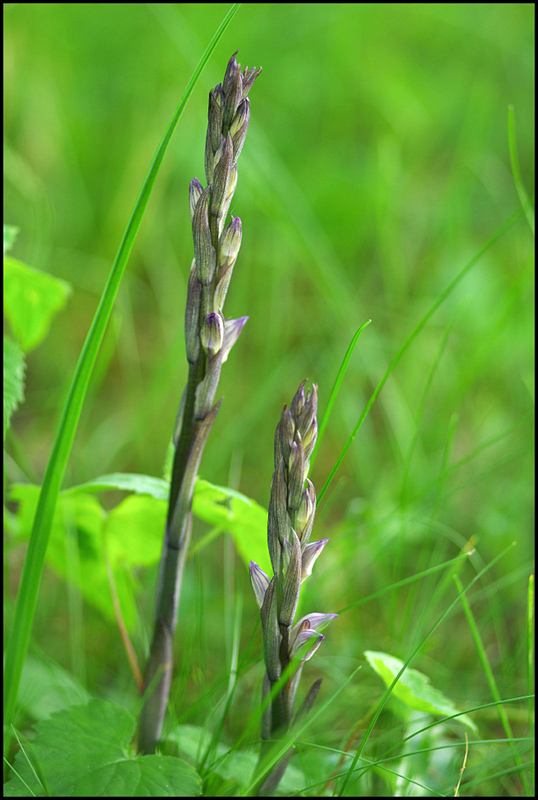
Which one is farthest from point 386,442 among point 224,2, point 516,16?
point 516,16

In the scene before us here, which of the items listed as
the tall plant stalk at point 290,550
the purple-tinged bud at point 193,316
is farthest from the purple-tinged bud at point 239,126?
the tall plant stalk at point 290,550

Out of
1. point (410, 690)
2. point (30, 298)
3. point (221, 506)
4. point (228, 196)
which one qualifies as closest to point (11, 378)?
point (30, 298)

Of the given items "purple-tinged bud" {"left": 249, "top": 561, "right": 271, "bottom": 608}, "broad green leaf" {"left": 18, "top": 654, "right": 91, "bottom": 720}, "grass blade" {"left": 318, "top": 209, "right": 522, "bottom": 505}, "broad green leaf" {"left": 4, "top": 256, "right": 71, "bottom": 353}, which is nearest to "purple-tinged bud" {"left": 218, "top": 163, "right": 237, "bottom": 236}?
"grass blade" {"left": 318, "top": 209, "right": 522, "bottom": 505}

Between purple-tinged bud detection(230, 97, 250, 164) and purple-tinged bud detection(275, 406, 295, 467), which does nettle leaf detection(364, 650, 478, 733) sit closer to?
purple-tinged bud detection(275, 406, 295, 467)

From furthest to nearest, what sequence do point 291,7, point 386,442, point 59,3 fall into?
A: point 291,7
point 59,3
point 386,442

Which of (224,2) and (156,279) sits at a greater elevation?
(224,2)

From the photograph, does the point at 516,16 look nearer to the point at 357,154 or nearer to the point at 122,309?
the point at 357,154
